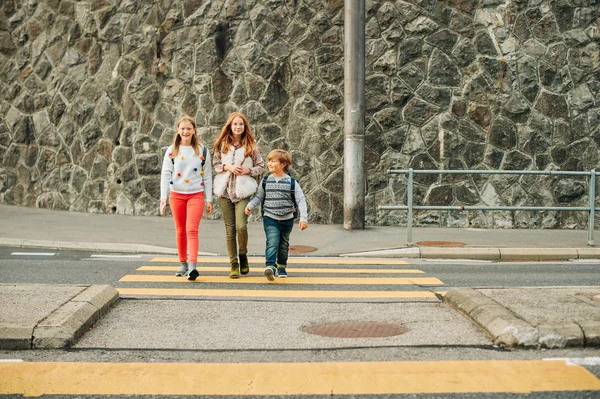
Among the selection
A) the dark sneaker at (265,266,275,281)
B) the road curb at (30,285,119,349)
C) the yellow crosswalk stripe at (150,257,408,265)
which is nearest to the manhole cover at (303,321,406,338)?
the road curb at (30,285,119,349)

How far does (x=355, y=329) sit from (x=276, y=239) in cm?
275

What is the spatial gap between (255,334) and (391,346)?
3.44ft

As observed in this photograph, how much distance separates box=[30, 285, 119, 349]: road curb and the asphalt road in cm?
9

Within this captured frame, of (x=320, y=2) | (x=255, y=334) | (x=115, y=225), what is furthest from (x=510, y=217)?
(x=255, y=334)

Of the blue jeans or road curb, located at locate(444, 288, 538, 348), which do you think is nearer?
road curb, located at locate(444, 288, 538, 348)

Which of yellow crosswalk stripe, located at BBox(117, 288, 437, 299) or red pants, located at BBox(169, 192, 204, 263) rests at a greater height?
red pants, located at BBox(169, 192, 204, 263)

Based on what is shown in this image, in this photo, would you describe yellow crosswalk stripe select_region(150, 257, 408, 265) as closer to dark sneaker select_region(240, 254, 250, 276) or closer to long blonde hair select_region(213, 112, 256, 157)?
dark sneaker select_region(240, 254, 250, 276)

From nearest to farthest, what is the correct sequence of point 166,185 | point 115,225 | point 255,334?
point 255,334 < point 166,185 < point 115,225

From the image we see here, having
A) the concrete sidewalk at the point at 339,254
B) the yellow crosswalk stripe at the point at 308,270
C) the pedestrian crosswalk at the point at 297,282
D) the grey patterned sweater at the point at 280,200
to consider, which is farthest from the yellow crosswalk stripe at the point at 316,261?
the grey patterned sweater at the point at 280,200

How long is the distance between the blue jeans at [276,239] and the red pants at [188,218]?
0.74m

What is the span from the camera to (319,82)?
14312 mm

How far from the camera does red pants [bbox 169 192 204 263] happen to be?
8742 mm

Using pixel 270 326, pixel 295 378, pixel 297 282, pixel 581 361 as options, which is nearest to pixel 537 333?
pixel 581 361

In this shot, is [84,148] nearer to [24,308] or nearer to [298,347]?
[24,308]
